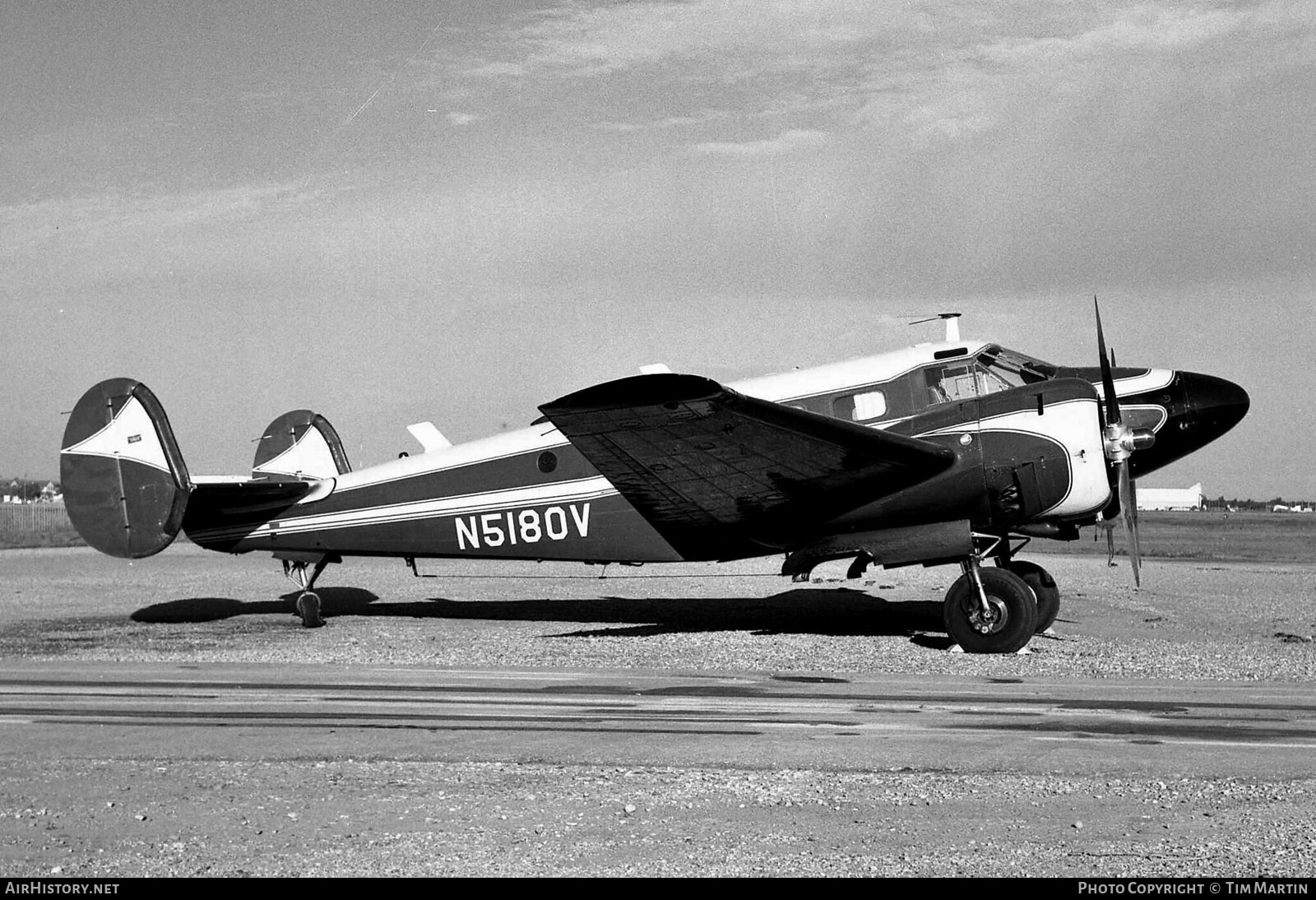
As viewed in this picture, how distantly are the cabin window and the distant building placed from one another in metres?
140

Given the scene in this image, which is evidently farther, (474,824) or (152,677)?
(152,677)

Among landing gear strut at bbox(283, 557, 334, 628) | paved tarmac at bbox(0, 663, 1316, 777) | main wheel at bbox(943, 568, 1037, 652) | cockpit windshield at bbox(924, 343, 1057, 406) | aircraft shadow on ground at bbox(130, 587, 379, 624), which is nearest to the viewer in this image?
paved tarmac at bbox(0, 663, 1316, 777)

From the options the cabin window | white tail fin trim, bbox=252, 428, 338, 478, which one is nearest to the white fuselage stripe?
white tail fin trim, bbox=252, 428, 338, 478

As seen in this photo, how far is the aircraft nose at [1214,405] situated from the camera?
1421 cm

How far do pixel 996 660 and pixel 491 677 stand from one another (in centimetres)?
566

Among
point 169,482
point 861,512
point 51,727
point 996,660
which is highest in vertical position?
point 169,482

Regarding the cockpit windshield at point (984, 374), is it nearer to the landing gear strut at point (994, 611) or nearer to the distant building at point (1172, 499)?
the landing gear strut at point (994, 611)

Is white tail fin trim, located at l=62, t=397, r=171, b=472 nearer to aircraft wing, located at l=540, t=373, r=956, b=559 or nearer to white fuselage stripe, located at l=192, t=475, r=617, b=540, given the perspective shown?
white fuselage stripe, located at l=192, t=475, r=617, b=540

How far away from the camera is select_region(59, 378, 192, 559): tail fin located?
56.0 ft

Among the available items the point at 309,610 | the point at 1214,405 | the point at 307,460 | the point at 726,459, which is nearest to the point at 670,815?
the point at 726,459

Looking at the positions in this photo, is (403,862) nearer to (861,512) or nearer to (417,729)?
(417,729)

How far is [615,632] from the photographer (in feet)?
54.3

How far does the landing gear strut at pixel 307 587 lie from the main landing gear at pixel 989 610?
9379 millimetres

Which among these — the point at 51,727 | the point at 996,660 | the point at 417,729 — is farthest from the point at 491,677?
the point at 996,660
